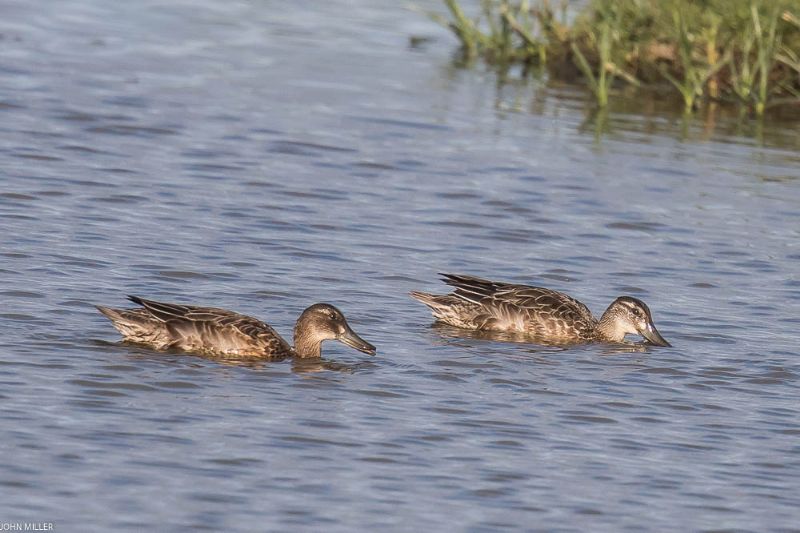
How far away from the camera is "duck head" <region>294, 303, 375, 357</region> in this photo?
10625mm

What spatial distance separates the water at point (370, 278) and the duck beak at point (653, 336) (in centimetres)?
7

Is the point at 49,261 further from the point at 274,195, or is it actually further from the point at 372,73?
the point at 372,73

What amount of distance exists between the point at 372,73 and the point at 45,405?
13.2 m

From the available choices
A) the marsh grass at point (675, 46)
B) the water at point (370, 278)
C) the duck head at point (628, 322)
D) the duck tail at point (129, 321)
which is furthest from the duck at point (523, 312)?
the marsh grass at point (675, 46)

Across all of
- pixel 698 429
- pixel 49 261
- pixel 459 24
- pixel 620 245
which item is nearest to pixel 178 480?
pixel 698 429

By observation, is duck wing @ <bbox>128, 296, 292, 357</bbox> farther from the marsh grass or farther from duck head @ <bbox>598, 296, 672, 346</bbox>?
the marsh grass

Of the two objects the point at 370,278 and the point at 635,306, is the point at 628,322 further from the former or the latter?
the point at 370,278

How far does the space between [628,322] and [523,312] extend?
74cm

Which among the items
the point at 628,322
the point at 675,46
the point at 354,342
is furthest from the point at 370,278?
the point at 675,46

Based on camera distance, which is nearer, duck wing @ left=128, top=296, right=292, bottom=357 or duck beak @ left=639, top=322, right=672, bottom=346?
duck wing @ left=128, top=296, right=292, bottom=357

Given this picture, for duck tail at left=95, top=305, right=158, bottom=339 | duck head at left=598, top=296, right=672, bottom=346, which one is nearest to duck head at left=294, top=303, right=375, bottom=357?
duck tail at left=95, top=305, right=158, bottom=339

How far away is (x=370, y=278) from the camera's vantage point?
510 inches

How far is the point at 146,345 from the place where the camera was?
1059 centimetres

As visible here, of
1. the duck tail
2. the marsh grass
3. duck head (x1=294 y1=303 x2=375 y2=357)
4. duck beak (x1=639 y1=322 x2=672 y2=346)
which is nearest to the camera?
the duck tail
